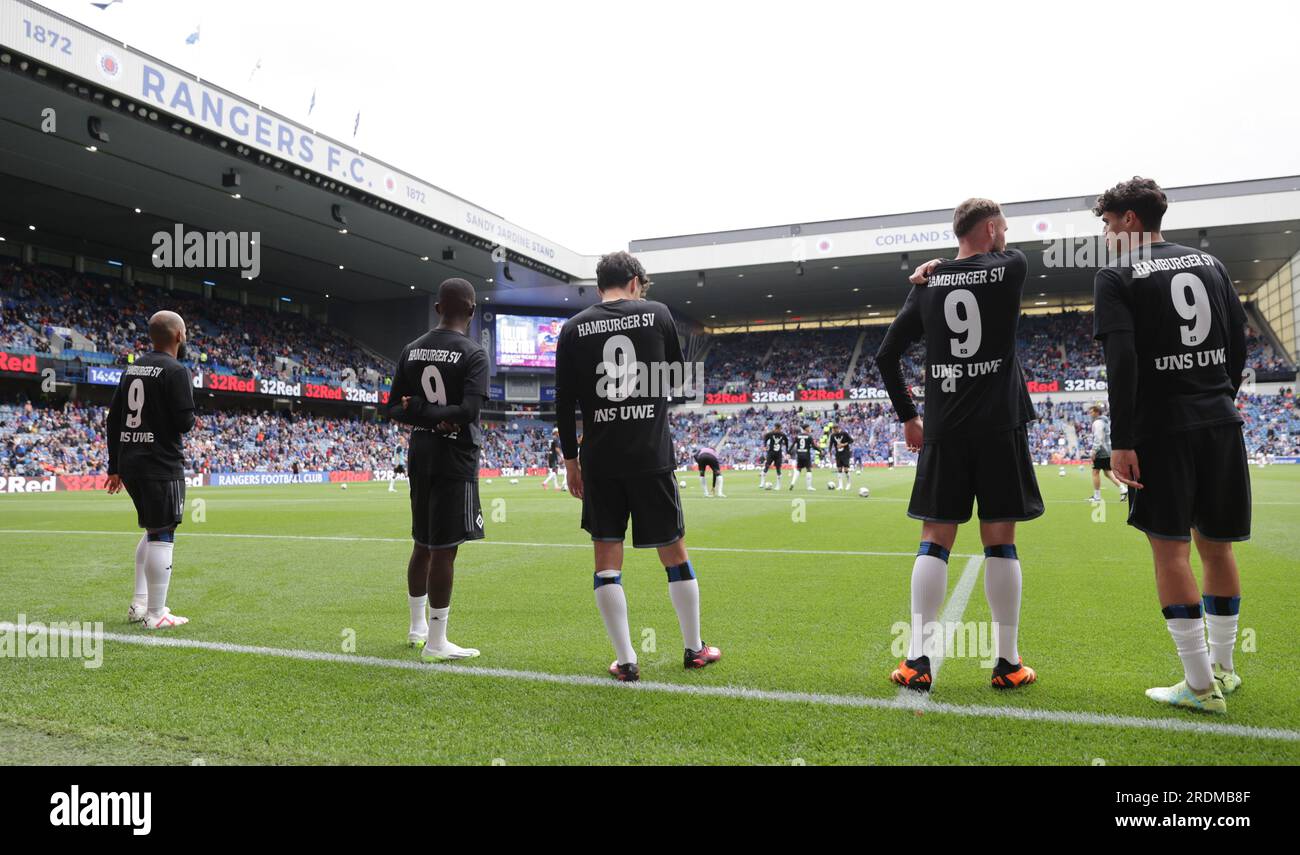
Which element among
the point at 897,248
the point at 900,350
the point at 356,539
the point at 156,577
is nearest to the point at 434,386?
the point at 156,577

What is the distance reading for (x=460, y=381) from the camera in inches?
170

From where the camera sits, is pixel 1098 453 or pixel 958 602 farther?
pixel 1098 453

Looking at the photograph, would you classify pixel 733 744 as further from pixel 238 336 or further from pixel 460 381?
pixel 238 336

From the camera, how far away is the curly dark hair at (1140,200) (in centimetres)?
339

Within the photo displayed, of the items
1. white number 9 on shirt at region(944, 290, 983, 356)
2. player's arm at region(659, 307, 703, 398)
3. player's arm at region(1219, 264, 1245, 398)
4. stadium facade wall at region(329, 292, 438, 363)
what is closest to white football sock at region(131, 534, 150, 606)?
player's arm at region(659, 307, 703, 398)

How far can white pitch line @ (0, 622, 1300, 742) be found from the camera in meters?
2.88

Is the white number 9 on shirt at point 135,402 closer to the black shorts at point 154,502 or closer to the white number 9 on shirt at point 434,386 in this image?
the black shorts at point 154,502

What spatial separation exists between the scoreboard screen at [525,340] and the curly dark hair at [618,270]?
49870mm

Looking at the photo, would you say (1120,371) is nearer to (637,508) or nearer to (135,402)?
(637,508)

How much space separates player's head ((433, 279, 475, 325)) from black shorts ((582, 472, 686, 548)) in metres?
1.36

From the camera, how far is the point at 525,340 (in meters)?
54.4

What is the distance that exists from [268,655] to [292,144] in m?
27.6

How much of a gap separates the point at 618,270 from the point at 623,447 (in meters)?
0.94
